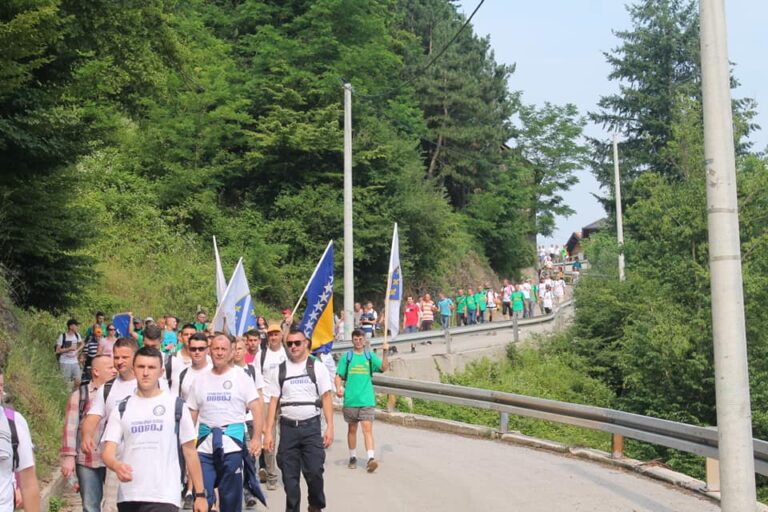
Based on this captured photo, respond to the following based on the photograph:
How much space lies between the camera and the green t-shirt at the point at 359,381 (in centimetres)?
1270

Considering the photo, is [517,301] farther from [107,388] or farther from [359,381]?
[107,388]

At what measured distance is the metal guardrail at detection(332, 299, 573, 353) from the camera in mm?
26688

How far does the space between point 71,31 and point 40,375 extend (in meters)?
6.41

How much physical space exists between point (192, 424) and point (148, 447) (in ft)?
1.19

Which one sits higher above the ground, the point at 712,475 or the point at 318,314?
the point at 318,314

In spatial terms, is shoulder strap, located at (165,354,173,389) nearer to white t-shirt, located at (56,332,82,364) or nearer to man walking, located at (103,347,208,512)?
man walking, located at (103,347,208,512)

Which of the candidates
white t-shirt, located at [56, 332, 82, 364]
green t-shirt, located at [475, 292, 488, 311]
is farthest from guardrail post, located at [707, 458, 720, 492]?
green t-shirt, located at [475, 292, 488, 311]

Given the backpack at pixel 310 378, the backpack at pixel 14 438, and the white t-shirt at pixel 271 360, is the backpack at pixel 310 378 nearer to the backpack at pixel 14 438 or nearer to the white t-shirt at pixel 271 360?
the white t-shirt at pixel 271 360

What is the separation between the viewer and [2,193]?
16750mm

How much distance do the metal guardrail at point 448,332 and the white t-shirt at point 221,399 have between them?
16753mm

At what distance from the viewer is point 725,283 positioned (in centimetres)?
825

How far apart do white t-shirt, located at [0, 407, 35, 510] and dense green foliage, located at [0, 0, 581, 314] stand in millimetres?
11687

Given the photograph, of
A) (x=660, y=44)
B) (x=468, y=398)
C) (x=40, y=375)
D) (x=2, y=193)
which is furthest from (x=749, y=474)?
(x=660, y=44)

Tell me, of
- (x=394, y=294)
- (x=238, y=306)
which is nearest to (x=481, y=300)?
(x=394, y=294)
